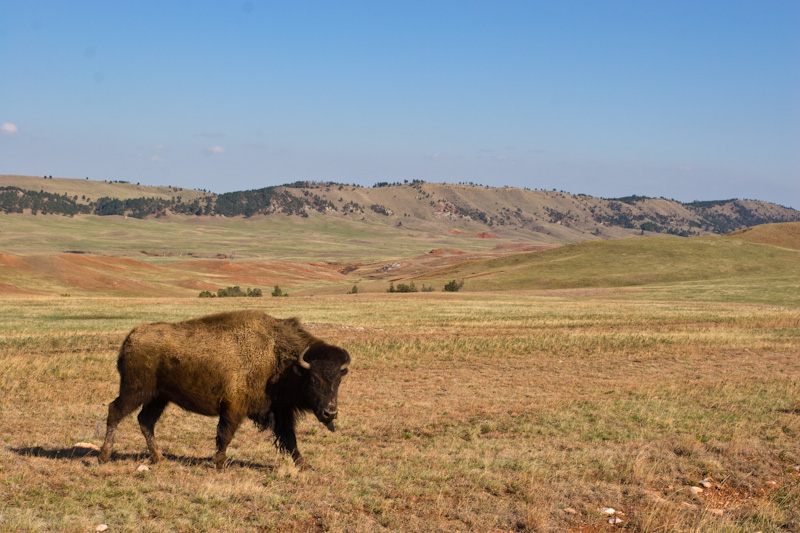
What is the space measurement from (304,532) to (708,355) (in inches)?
883

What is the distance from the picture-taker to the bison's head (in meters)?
9.67

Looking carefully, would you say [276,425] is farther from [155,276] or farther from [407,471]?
[155,276]

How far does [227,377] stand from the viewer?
32.5 feet

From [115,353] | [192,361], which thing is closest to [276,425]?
[192,361]

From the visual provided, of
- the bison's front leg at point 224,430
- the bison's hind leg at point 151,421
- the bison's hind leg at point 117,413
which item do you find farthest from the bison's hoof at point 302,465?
the bison's hind leg at point 117,413

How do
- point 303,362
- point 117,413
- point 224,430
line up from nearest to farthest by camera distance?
point 303,362 < point 224,430 < point 117,413

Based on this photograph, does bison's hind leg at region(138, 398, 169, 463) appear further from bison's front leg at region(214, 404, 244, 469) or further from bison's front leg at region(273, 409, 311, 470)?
bison's front leg at region(273, 409, 311, 470)

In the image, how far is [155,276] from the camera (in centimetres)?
9131

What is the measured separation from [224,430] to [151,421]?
4.68 ft

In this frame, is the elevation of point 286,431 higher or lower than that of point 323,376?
lower

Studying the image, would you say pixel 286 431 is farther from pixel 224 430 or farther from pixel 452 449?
pixel 452 449

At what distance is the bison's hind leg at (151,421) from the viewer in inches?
396

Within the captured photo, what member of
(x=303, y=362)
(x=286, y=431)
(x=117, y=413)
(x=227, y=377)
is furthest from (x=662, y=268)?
(x=117, y=413)

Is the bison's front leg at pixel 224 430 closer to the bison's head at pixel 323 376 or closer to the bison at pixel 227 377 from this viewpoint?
the bison at pixel 227 377
